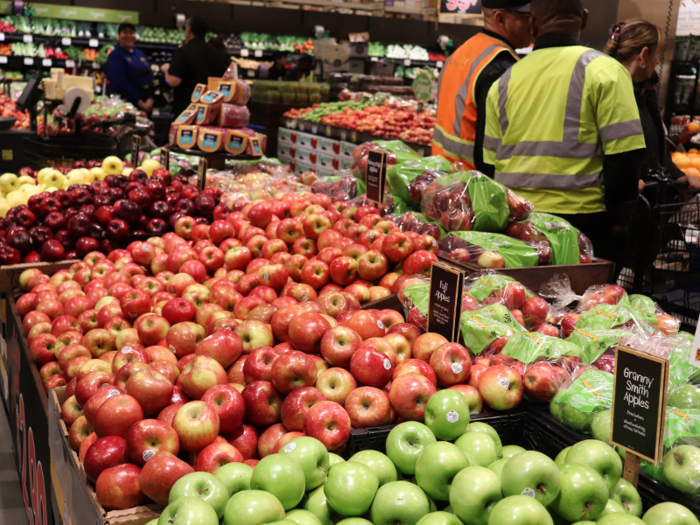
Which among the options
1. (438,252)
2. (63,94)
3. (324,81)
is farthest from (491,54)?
(324,81)

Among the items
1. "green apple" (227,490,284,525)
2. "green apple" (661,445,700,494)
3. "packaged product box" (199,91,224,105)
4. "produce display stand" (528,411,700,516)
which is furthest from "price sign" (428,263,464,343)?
"packaged product box" (199,91,224,105)

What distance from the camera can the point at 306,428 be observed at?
1.51m

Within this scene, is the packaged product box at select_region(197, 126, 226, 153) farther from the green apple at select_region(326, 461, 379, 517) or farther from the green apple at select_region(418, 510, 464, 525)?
the green apple at select_region(418, 510, 464, 525)

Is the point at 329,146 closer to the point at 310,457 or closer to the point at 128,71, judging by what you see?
the point at 128,71

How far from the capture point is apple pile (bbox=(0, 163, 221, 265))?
329 centimetres

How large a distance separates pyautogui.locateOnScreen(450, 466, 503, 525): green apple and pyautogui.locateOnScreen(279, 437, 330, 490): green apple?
0.30 m

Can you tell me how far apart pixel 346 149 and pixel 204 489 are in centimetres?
618

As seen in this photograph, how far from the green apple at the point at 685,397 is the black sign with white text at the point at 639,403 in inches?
11.9

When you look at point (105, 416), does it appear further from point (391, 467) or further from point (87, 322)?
point (87, 322)

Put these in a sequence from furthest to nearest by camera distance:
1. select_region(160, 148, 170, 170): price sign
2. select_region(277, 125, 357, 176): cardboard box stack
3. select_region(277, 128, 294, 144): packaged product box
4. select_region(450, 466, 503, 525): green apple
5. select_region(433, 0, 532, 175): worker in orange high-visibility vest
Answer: select_region(277, 128, 294, 144): packaged product box → select_region(277, 125, 357, 176): cardboard box stack → select_region(160, 148, 170, 170): price sign → select_region(433, 0, 532, 175): worker in orange high-visibility vest → select_region(450, 466, 503, 525): green apple

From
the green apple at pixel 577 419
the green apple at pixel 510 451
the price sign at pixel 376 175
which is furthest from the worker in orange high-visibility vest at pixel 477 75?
the green apple at pixel 510 451

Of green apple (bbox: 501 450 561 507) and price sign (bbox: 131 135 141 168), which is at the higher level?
price sign (bbox: 131 135 141 168)

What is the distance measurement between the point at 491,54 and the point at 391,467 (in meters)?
2.64

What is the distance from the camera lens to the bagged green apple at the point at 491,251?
2482 millimetres
